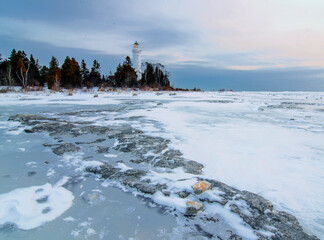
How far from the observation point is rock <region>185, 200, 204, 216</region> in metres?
1.41

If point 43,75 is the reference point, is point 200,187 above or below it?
below

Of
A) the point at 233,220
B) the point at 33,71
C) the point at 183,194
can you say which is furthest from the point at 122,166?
the point at 33,71

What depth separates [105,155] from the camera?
250 cm

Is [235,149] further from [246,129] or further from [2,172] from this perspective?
[2,172]

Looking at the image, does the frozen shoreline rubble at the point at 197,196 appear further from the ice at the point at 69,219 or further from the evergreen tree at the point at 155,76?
the evergreen tree at the point at 155,76

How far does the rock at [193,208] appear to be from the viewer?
55.4 inches

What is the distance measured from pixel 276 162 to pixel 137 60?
4269 centimetres

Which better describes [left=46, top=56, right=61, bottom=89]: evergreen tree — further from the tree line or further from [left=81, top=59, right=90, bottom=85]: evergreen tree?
[left=81, top=59, right=90, bottom=85]: evergreen tree

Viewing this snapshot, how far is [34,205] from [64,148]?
50.6 inches

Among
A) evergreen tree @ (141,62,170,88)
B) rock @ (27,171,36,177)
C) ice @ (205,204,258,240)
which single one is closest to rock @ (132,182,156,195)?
ice @ (205,204,258,240)

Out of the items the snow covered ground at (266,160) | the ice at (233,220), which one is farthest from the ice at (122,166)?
the ice at (233,220)

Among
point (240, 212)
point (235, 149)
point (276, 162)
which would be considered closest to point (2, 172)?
point (240, 212)

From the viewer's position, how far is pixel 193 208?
55.8 inches

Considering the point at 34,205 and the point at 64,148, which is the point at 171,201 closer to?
the point at 34,205
